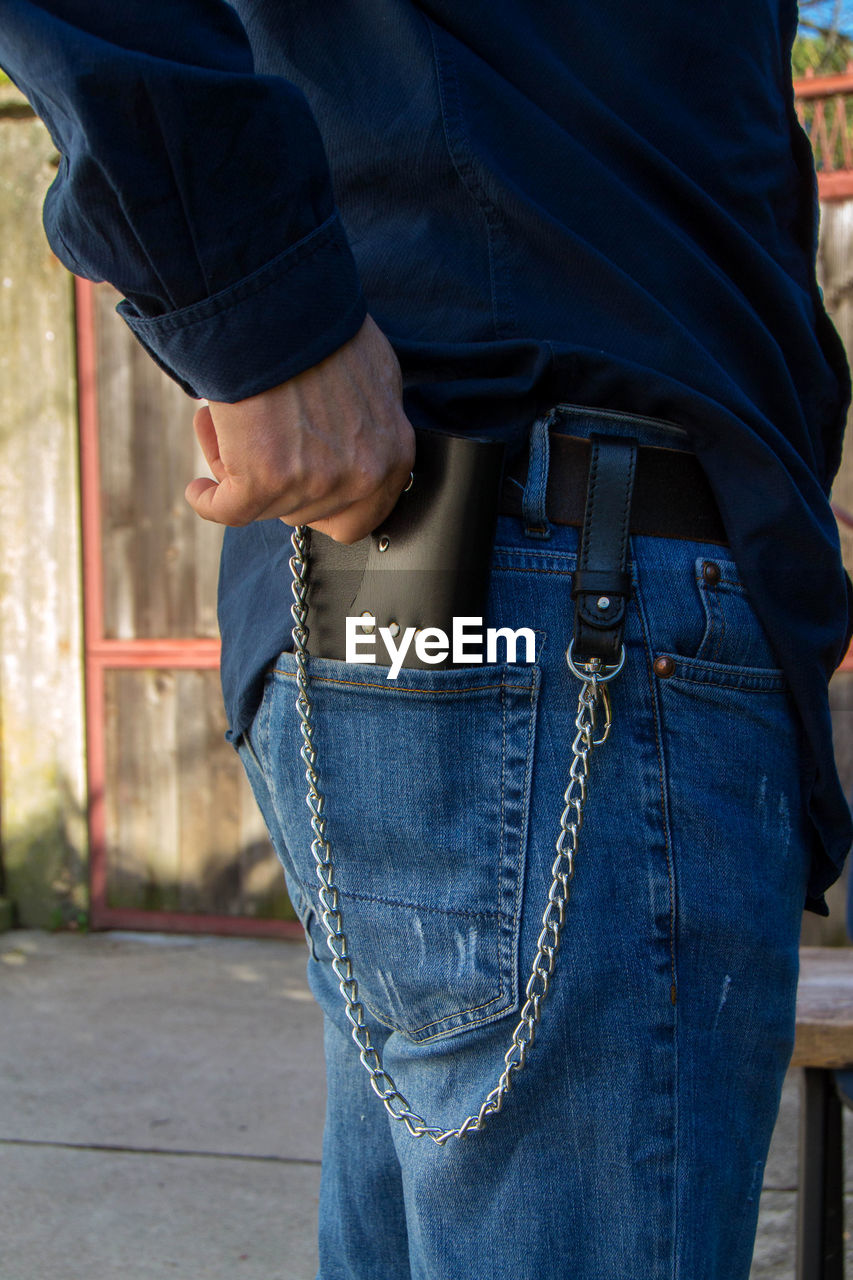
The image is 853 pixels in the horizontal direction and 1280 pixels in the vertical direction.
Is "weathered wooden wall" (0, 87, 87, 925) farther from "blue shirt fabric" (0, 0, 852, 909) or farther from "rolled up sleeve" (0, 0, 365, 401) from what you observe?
"rolled up sleeve" (0, 0, 365, 401)

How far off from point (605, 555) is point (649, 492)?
0.07 metres

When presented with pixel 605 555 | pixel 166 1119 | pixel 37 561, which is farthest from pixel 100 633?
pixel 605 555

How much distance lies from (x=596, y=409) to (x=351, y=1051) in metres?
0.62

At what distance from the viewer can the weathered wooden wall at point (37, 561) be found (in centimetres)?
407

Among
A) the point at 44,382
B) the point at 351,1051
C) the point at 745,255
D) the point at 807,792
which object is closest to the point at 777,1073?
the point at 807,792

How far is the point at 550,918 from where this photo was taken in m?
0.73

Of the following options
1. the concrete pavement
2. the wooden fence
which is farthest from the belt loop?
the wooden fence

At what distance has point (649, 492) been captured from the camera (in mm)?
802

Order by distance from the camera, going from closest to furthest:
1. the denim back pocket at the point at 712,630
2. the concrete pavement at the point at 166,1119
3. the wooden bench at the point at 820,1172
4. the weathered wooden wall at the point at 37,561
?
the denim back pocket at the point at 712,630 → the wooden bench at the point at 820,1172 → the concrete pavement at the point at 166,1119 → the weathered wooden wall at the point at 37,561

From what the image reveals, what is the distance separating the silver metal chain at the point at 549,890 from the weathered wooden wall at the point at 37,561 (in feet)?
11.7

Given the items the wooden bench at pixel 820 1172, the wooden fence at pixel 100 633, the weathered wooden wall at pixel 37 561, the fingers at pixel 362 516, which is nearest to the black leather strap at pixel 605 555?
the fingers at pixel 362 516

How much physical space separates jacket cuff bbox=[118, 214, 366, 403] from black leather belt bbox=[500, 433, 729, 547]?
17 cm

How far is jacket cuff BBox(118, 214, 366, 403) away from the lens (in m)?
0.70

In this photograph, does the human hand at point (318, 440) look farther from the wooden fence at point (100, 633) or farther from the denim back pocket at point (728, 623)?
the wooden fence at point (100, 633)
